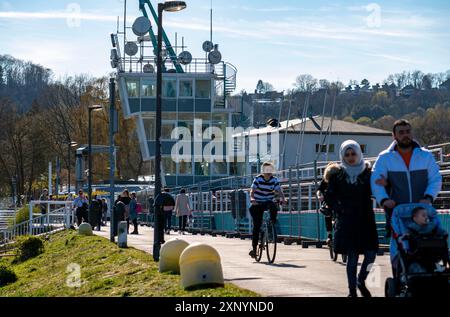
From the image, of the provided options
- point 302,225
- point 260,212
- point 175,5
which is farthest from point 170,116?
point 260,212

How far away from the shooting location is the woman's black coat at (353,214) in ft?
33.9

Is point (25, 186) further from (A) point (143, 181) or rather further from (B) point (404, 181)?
(B) point (404, 181)

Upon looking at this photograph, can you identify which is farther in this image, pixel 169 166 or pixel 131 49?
pixel 169 166

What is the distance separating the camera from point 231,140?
72.8m

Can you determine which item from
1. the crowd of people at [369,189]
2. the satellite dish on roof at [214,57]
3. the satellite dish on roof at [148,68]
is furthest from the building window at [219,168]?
the crowd of people at [369,189]

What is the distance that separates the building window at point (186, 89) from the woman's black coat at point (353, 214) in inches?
2381

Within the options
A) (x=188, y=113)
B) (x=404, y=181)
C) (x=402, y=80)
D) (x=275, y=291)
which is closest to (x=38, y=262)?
(x=275, y=291)

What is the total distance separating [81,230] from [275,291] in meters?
25.7

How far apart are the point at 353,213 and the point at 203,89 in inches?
2404

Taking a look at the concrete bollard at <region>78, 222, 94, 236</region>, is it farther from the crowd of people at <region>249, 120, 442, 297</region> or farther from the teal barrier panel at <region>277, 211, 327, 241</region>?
the crowd of people at <region>249, 120, 442, 297</region>

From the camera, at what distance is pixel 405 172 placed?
9.88 m

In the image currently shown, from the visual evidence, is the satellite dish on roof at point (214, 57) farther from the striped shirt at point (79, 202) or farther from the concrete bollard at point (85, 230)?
the concrete bollard at point (85, 230)

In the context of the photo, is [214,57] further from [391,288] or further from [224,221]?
[391,288]

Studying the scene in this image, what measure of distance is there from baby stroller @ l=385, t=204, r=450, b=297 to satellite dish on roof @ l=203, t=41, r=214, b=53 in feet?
201
